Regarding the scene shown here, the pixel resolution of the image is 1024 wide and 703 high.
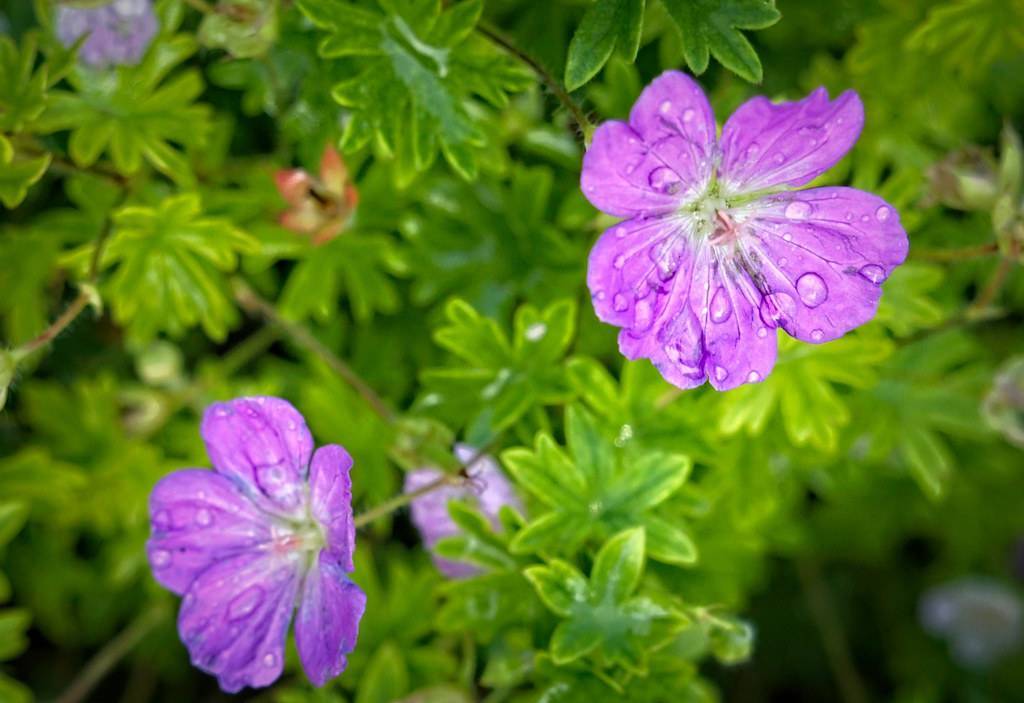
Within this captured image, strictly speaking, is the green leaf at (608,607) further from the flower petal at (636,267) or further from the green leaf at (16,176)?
the green leaf at (16,176)

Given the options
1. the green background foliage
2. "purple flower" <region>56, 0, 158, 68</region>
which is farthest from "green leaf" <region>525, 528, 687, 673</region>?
"purple flower" <region>56, 0, 158, 68</region>

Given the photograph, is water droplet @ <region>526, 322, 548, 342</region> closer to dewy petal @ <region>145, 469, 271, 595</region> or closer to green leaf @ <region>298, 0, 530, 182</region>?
green leaf @ <region>298, 0, 530, 182</region>

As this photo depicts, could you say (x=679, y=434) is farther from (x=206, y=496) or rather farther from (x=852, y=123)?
(x=206, y=496)

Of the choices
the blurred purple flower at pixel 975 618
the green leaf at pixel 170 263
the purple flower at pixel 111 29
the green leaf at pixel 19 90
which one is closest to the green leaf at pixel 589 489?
the green leaf at pixel 170 263

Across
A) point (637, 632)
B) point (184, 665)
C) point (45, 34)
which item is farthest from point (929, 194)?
point (184, 665)

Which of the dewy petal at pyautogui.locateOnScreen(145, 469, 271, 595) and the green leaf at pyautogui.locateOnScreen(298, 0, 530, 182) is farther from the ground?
the green leaf at pyautogui.locateOnScreen(298, 0, 530, 182)

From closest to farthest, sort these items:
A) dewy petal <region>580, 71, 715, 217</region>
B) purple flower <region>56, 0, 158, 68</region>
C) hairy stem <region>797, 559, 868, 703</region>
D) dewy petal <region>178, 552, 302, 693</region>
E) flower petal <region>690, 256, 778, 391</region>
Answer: dewy petal <region>580, 71, 715, 217</region>, flower petal <region>690, 256, 778, 391</region>, dewy petal <region>178, 552, 302, 693</region>, purple flower <region>56, 0, 158, 68</region>, hairy stem <region>797, 559, 868, 703</region>
